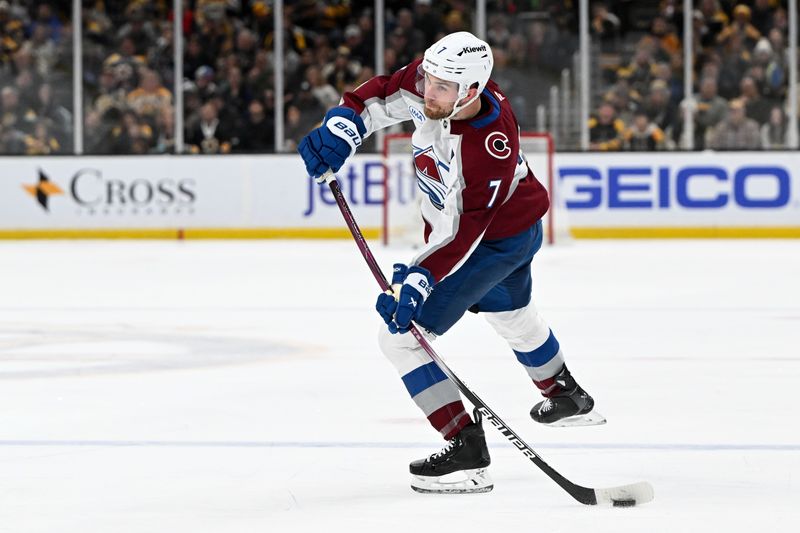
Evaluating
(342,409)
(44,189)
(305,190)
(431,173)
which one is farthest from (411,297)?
(44,189)

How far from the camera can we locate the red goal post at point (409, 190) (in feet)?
34.5

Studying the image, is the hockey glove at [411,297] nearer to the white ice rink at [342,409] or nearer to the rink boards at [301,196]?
the white ice rink at [342,409]

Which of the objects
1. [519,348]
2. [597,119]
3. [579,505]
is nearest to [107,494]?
[579,505]

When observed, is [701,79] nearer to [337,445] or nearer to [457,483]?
[337,445]

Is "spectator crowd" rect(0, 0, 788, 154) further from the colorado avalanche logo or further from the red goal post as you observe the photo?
the colorado avalanche logo

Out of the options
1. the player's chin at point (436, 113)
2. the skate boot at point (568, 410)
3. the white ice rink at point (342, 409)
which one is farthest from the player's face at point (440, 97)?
the skate boot at point (568, 410)

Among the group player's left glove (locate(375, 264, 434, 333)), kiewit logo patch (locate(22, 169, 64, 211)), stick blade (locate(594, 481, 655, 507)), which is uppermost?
kiewit logo patch (locate(22, 169, 64, 211))

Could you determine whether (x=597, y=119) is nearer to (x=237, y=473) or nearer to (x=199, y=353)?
(x=199, y=353)

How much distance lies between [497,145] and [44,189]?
8627mm

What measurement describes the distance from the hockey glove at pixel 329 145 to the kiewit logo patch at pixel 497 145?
14.3 inches

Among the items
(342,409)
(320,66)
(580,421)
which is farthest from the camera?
(320,66)

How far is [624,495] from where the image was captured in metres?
2.83

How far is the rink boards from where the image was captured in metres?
10.9

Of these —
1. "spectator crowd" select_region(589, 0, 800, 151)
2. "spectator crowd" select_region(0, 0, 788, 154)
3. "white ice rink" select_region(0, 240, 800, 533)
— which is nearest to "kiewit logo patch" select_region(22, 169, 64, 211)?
"spectator crowd" select_region(0, 0, 788, 154)
